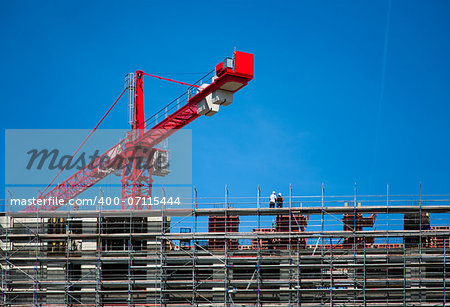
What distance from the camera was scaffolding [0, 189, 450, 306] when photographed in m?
53.1

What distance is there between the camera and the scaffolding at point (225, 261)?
5309cm

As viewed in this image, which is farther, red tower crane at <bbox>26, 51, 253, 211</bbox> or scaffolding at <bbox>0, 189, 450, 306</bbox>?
red tower crane at <bbox>26, 51, 253, 211</bbox>

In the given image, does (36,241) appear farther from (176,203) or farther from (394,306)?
(394,306)

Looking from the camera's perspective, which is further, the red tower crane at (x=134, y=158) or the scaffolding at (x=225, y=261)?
the red tower crane at (x=134, y=158)

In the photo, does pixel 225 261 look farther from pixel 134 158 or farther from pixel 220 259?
pixel 134 158

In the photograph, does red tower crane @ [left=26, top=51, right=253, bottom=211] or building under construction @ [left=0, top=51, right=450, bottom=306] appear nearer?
building under construction @ [left=0, top=51, right=450, bottom=306]

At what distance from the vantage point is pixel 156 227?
5916 cm

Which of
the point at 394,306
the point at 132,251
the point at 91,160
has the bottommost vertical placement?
the point at 394,306

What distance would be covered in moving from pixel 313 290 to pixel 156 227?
1304 cm

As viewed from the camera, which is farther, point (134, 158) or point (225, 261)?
point (134, 158)

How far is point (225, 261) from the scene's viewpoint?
173 ft

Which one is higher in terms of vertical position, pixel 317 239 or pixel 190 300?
pixel 317 239

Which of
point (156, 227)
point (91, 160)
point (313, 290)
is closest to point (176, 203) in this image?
point (156, 227)

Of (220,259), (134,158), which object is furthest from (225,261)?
(134,158)
